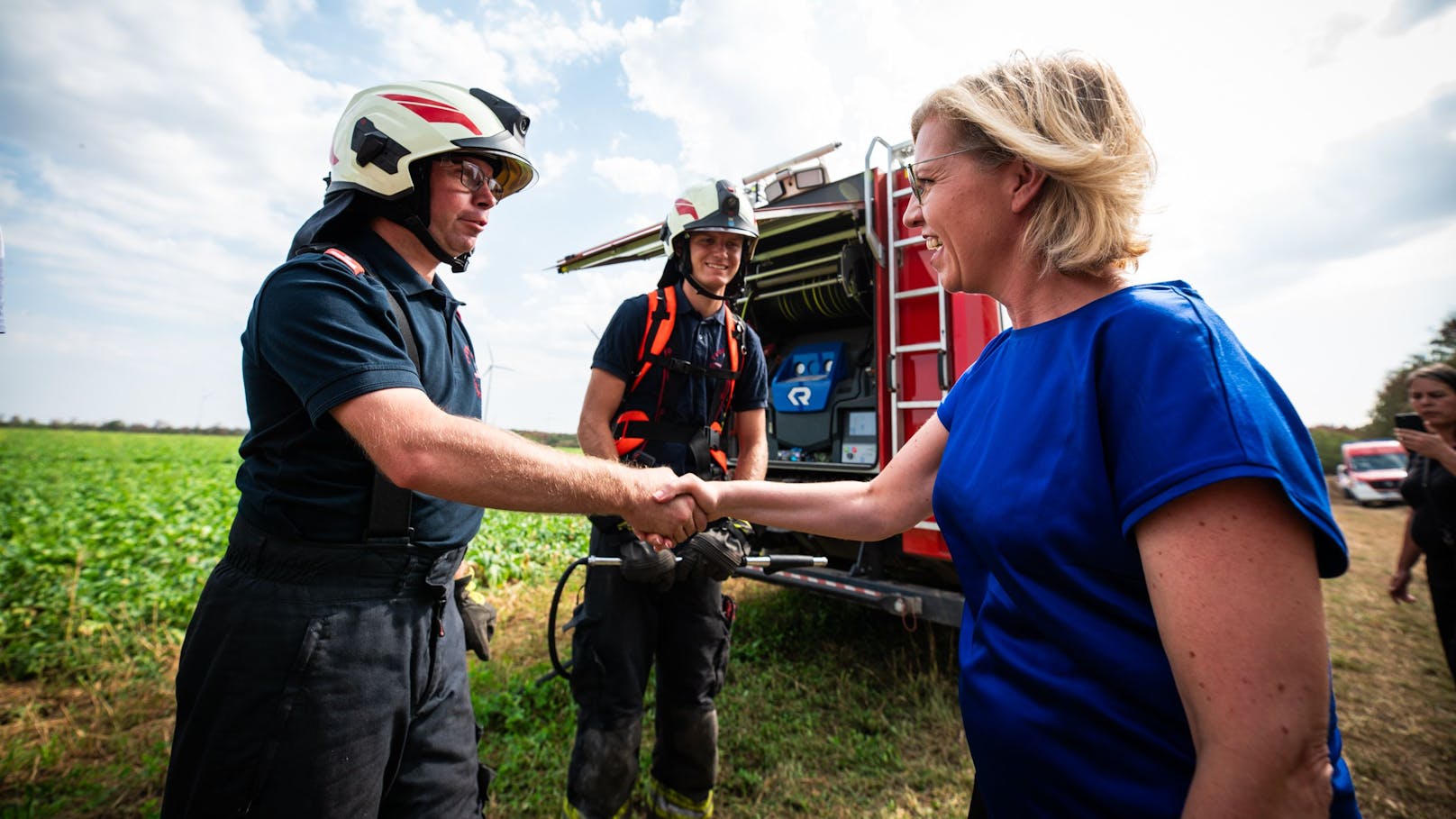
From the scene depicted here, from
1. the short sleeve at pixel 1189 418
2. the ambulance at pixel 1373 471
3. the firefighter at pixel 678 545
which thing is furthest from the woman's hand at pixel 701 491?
the ambulance at pixel 1373 471

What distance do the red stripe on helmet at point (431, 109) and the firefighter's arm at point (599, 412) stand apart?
140cm

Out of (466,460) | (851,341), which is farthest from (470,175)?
(851,341)

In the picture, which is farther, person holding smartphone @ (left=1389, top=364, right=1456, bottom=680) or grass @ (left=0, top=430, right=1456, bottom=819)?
person holding smartphone @ (left=1389, top=364, right=1456, bottom=680)

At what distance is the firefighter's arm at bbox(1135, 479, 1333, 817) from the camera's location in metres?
0.90

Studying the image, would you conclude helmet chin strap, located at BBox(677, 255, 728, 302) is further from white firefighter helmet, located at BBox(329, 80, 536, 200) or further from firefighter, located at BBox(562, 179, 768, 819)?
white firefighter helmet, located at BBox(329, 80, 536, 200)

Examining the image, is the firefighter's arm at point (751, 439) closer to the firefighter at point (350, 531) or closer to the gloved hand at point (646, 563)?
the gloved hand at point (646, 563)

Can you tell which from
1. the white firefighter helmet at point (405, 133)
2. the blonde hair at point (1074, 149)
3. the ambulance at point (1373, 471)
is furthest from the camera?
the ambulance at point (1373, 471)

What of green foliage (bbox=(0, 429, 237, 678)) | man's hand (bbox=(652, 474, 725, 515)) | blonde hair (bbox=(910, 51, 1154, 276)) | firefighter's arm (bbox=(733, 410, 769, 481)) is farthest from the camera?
green foliage (bbox=(0, 429, 237, 678))

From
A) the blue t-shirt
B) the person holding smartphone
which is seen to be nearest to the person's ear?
the blue t-shirt

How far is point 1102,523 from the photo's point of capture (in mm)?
1086

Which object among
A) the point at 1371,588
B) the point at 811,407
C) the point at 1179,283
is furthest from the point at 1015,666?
the point at 1371,588

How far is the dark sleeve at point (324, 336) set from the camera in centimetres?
162

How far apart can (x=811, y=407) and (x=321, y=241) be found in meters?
4.88

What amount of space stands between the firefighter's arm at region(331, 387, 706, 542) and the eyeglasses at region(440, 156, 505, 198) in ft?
3.24
